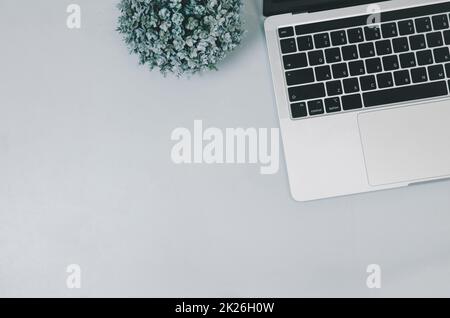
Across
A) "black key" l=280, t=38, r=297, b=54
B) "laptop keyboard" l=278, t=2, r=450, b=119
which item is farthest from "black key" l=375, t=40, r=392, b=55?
"black key" l=280, t=38, r=297, b=54

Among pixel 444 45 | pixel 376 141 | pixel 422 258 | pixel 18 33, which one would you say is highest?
pixel 18 33

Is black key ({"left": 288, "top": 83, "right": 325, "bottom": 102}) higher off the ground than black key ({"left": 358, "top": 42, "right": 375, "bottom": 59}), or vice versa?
black key ({"left": 358, "top": 42, "right": 375, "bottom": 59})

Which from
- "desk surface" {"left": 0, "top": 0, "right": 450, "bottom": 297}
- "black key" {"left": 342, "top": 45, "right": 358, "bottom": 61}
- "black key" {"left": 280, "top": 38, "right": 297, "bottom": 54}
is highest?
"black key" {"left": 280, "top": 38, "right": 297, "bottom": 54}

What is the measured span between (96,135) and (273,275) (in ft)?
1.00

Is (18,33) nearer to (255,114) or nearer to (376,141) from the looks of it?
(255,114)

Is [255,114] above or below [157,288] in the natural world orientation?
above

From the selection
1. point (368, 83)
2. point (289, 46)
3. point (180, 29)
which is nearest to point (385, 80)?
point (368, 83)

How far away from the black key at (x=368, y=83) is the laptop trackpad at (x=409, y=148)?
0.04 metres

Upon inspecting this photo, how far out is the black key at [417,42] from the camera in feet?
2.13

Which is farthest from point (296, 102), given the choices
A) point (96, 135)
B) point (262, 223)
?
point (96, 135)

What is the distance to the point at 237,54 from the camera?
2.27 feet

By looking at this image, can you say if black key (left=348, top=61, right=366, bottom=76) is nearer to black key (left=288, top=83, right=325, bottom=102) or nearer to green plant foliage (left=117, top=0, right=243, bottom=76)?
black key (left=288, top=83, right=325, bottom=102)

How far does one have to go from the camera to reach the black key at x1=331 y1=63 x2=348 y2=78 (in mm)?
649

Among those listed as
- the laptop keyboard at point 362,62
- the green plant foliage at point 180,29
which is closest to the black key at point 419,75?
the laptop keyboard at point 362,62
